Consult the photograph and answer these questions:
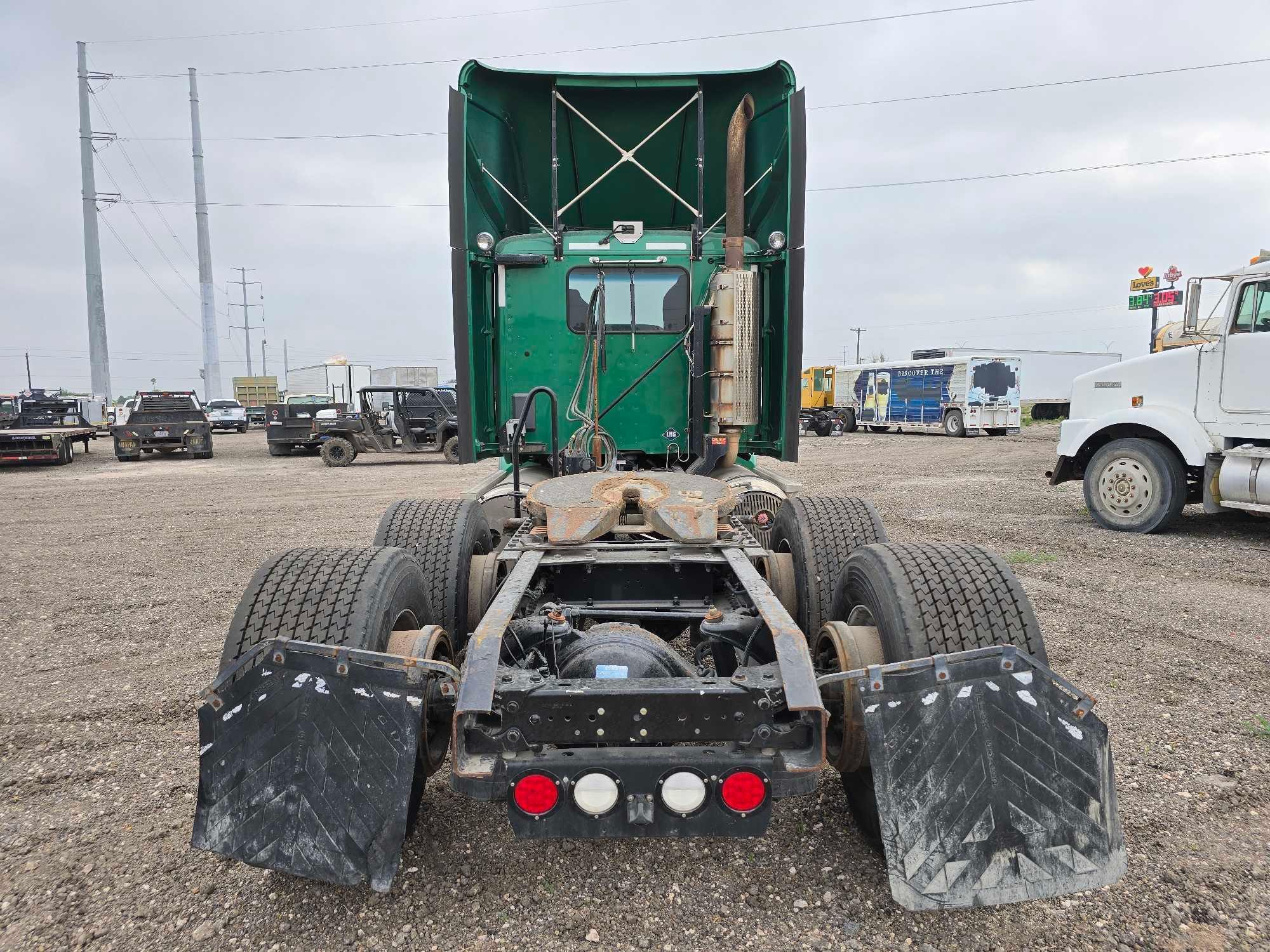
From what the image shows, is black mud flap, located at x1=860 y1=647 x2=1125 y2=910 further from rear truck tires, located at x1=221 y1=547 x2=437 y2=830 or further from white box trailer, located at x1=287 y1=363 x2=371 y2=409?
white box trailer, located at x1=287 y1=363 x2=371 y2=409

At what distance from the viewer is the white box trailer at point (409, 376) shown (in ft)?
121

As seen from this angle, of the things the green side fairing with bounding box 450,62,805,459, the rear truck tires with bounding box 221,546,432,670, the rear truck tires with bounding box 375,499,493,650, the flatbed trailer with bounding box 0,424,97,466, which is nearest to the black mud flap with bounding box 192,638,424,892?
the rear truck tires with bounding box 221,546,432,670

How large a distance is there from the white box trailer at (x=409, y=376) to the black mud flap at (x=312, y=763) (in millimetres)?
35737

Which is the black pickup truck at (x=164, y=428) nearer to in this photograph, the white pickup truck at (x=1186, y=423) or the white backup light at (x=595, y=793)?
the white pickup truck at (x=1186, y=423)

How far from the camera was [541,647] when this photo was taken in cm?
267

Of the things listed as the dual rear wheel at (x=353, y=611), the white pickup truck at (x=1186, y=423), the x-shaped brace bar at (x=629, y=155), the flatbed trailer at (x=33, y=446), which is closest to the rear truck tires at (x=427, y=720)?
the dual rear wheel at (x=353, y=611)

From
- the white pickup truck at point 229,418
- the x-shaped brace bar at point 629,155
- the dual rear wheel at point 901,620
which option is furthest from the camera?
the white pickup truck at point 229,418

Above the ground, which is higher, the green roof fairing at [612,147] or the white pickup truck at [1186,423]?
the green roof fairing at [612,147]

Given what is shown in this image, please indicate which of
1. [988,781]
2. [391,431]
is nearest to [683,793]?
[988,781]

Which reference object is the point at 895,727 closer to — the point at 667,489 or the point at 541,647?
the point at 541,647

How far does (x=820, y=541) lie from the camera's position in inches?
144

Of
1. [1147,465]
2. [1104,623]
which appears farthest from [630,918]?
[1147,465]

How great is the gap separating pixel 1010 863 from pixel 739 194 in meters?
3.73

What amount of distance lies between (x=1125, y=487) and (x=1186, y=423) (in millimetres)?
878
